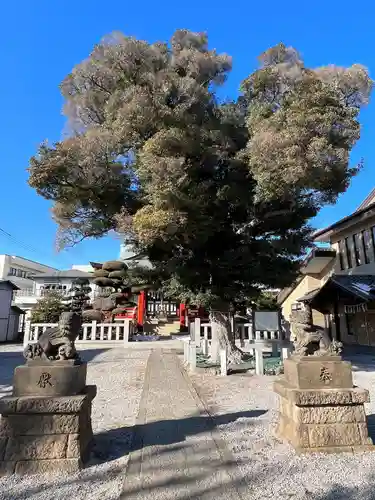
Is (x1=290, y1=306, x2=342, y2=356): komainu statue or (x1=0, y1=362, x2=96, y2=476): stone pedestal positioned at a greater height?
(x1=290, y1=306, x2=342, y2=356): komainu statue

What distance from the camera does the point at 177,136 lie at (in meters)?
8.20

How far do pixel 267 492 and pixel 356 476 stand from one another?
89cm

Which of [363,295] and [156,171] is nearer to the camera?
[156,171]

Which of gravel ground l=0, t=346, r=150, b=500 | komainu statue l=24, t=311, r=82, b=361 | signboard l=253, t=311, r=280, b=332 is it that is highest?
signboard l=253, t=311, r=280, b=332

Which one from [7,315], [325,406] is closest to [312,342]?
[325,406]

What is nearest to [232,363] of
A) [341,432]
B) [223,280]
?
[223,280]

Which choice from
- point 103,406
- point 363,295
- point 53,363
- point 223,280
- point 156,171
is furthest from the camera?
point 363,295

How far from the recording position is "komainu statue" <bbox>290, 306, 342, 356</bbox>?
383cm

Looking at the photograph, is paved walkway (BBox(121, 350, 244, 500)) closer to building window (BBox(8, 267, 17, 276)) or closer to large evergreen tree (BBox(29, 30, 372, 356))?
large evergreen tree (BBox(29, 30, 372, 356))

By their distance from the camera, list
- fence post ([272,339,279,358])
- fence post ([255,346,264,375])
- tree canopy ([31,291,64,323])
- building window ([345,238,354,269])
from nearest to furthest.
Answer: fence post ([255,346,264,375])
fence post ([272,339,279,358])
building window ([345,238,354,269])
tree canopy ([31,291,64,323])

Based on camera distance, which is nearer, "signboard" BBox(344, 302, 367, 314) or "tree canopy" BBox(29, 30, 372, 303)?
"tree canopy" BBox(29, 30, 372, 303)

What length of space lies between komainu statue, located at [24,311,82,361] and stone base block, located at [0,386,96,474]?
443 millimetres

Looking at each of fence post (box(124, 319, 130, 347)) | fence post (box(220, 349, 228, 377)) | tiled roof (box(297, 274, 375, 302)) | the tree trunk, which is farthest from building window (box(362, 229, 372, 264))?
fence post (box(124, 319, 130, 347))

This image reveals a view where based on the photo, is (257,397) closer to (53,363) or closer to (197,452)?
(197,452)
